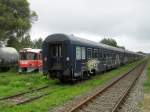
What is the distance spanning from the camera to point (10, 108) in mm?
12328

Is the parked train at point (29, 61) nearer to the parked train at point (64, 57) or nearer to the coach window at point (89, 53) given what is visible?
the coach window at point (89, 53)

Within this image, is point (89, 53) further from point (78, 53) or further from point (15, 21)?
point (15, 21)

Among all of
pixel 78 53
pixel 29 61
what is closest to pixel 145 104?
pixel 78 53

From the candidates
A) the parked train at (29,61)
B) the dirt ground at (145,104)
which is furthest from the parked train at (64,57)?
the parked train at (29,61)

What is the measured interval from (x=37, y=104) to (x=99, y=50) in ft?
54.5

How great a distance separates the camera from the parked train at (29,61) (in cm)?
3459

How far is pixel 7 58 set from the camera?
124 feet

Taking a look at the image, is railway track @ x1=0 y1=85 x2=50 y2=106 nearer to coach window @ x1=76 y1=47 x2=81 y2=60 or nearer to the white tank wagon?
coach window @ x1=76 y1=47 x2=81 y2=60

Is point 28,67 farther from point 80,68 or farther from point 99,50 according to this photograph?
point 80,68

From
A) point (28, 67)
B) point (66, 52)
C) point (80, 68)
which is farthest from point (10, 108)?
point (28, 67)

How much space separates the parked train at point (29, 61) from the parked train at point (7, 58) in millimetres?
2922

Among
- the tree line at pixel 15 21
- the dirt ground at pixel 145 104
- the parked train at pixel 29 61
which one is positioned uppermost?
the tree line at pixel 15 21

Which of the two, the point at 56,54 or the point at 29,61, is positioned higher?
the point at 56,54

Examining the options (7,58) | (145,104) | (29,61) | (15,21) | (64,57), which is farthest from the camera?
(15,21)
